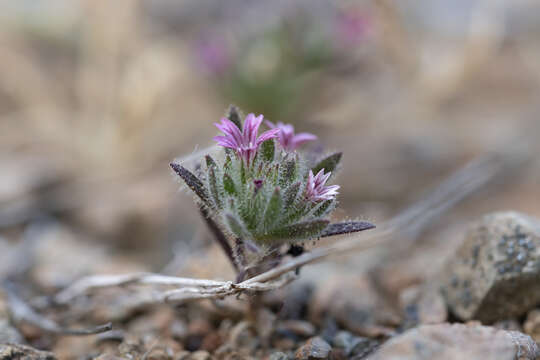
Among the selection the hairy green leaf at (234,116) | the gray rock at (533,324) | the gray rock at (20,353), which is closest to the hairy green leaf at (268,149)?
the hairy green leaf at (234,116)

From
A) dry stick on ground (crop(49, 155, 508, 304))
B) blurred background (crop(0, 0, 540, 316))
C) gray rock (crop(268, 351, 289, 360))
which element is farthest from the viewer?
blurred background (crop(0, 0, 540, 316))

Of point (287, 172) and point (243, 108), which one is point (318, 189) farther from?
point (243, 108)

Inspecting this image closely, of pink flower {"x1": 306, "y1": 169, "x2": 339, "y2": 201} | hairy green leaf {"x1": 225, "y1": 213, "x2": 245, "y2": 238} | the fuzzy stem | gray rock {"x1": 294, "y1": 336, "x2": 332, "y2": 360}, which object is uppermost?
the fuzzy stem

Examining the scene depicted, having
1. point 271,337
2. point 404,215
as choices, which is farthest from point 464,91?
point 271,337

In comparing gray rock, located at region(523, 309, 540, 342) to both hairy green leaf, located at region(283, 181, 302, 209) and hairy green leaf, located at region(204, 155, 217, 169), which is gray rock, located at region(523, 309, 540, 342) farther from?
hairy green leaf, located at region(204, 155, 217, 169)

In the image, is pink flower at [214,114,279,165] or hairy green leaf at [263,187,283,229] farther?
pink flower at [214,114,279,165]

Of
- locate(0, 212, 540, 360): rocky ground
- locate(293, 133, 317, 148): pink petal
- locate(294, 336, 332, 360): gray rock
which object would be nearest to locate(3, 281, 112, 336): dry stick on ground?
locate(0, 212, 540, 360): rocky ground
